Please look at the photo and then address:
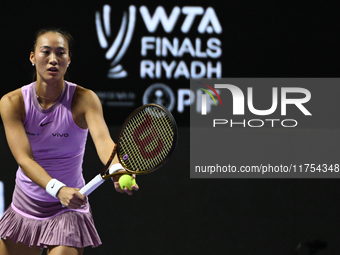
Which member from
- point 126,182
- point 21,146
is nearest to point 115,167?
point 126,182

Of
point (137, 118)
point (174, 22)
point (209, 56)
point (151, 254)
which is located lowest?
point (151, 254)

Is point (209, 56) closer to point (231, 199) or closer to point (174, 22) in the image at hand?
point (174, 22)

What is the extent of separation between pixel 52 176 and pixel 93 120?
1.03 ft

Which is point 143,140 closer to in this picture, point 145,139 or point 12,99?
point 145,139

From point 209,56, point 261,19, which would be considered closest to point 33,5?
point 209,56

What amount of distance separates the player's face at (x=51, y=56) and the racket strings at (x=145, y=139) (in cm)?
36

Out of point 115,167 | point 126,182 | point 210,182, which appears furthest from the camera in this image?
point 210,182

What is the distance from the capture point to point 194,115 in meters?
4.72

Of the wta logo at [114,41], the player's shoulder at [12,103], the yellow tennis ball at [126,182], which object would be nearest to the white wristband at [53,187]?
the yellow tennis ball at [126,182]

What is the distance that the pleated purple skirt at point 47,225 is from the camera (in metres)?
2.14

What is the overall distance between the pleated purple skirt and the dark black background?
67.1 inches

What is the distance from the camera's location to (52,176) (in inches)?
87.0

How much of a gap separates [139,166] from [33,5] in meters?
2.97

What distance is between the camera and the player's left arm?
211 cm
